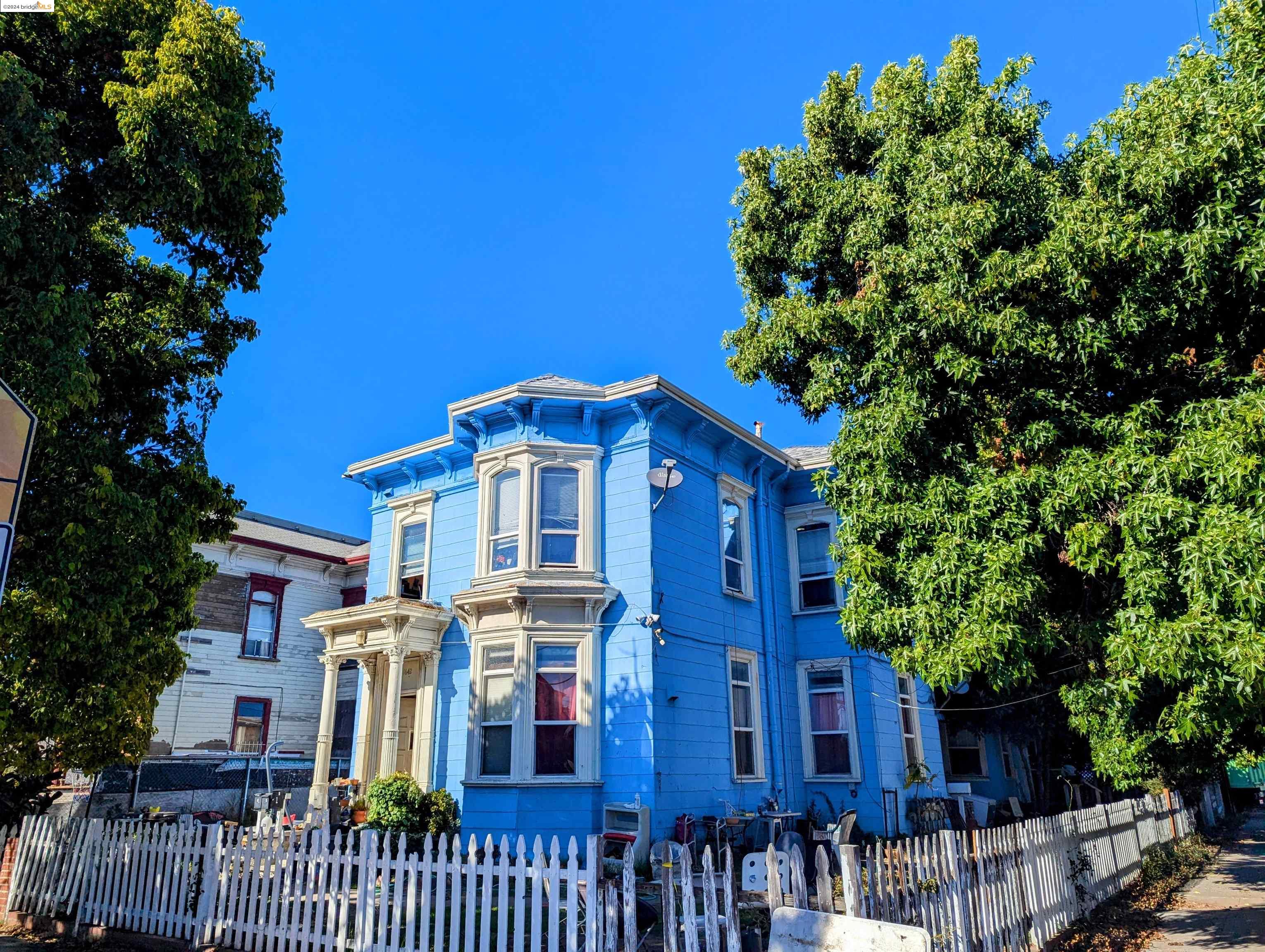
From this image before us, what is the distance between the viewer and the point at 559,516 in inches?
599

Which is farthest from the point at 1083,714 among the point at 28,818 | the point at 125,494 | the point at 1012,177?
the point at 28,818

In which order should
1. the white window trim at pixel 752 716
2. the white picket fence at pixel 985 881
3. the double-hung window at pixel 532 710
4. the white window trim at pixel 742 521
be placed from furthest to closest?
1. the white window trim at pixel 742 521
2. the white window trim at pixel 752 716
3. the double-hung window at pixel 532 710
4. the white picket fence at pixel 985 881

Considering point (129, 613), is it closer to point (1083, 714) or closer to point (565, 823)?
point (565, 823)

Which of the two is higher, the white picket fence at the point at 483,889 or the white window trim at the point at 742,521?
the white window trim at the point at 742,521

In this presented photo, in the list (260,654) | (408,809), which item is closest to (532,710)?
(408,809)

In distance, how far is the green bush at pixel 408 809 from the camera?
13.6 meters

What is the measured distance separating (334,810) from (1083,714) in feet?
37.4

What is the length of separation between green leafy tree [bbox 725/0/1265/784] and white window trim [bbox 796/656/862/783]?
26.0 ft

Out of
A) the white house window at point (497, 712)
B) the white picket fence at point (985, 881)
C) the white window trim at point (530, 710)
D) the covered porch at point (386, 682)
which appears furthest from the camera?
the covered porch at point (386, 682)

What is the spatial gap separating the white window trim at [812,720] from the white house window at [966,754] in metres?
7.74

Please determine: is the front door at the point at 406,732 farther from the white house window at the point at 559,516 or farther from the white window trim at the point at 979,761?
the white window trim at the point at 979,761

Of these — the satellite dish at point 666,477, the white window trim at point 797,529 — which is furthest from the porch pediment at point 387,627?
the white window trim at point 797,529

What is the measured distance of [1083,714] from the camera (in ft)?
24.2

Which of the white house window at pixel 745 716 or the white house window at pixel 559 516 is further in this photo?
the white house window at pixel 745 716
